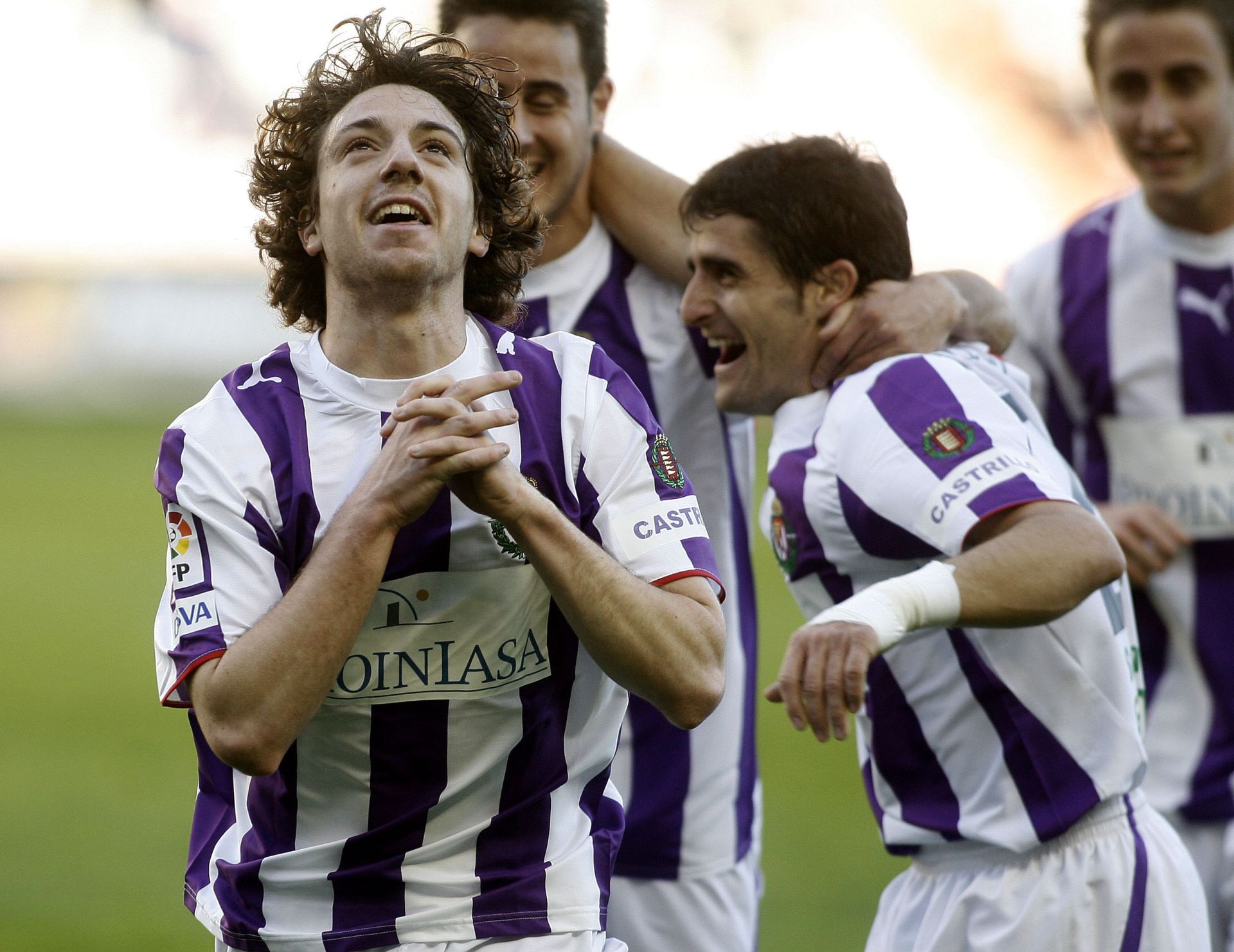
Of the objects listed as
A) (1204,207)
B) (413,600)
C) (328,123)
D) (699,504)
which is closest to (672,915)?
(699,504)

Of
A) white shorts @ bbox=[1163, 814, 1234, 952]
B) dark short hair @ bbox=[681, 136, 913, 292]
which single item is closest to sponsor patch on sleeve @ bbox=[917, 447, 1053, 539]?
dark short hair @ bbox=[681, 136, 913, 292]

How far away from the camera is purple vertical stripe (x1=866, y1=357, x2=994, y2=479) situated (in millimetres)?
2732

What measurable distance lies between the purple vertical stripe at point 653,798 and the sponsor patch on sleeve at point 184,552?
65.9 inches

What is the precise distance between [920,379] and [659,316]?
1.04 m

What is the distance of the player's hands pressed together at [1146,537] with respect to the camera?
416 centimetres

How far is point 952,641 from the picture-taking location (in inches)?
118

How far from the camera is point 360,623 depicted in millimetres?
2238

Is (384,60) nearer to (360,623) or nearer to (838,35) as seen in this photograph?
(360,623)

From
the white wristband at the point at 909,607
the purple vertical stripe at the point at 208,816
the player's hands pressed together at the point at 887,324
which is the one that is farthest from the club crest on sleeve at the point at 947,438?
the purple vertical stripe at the point at 208,816

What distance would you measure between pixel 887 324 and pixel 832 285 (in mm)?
220

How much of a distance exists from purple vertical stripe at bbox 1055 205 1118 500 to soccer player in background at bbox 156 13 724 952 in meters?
2.20

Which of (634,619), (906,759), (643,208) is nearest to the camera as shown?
(634,619)

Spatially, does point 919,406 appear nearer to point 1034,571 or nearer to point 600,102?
point 1034,571

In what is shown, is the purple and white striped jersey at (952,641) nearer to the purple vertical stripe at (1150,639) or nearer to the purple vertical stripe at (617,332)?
the purple vertical stripe at (617,332)
